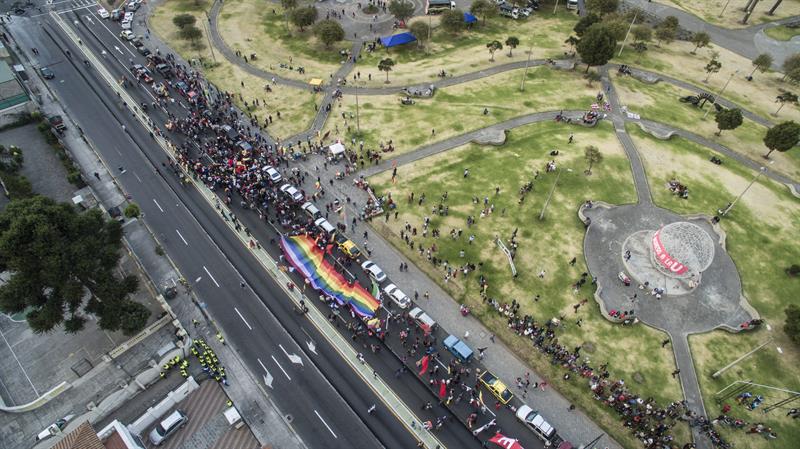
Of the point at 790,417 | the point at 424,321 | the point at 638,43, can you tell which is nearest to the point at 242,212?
the point at 424,321

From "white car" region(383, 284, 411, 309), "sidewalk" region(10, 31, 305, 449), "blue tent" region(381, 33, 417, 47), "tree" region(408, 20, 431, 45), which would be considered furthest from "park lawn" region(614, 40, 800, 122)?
"sidewalk" region(10, 31, 305, 449)

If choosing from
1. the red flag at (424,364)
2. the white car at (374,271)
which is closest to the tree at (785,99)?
the white car at (374,271)

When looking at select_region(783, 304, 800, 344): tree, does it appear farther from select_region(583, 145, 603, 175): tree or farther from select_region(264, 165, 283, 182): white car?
select_region(264, 165, 283, 182): white car

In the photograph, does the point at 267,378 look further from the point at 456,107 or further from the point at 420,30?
the point at 420,30

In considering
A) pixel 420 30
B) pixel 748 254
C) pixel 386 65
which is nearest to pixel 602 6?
pixel 420 30

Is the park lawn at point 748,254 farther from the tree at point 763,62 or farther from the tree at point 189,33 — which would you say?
the tree at point 189,33

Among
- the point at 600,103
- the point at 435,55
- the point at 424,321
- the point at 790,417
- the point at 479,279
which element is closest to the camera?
the point at 790,417

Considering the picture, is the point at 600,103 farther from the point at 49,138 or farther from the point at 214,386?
the point at 49,138
